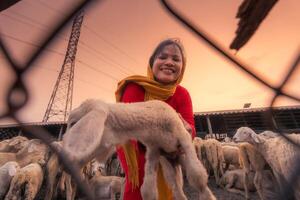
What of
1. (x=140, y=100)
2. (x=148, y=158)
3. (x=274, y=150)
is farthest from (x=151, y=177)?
(x=274, y=150)

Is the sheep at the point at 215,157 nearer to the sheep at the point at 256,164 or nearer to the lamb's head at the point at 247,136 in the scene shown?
the sheep at the point at 256,164

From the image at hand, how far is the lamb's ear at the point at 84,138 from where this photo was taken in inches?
22.3

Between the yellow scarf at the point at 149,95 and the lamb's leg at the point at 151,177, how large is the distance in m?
0.10

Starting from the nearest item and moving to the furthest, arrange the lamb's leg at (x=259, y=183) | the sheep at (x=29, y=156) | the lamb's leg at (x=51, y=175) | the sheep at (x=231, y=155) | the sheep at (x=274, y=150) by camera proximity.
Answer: the sheep at (x=274, y=150)
the lamb's leg at (x=259, y=183)
the lamb's leg at (x=51, y=175)
the sheep at (x=29, y=156)
the sheep at (x=231, y=155)

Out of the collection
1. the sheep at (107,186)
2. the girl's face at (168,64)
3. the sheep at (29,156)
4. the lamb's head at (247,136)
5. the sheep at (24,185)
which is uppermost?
the girl's face at (168,64)

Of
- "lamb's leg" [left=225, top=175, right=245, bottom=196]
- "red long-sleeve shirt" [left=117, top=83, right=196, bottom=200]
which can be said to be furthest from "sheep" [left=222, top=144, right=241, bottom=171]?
"red long-sleeve shirt" [left=117, top=83, right=196, bottom=200]

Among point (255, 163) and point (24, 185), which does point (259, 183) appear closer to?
point (255, 163)

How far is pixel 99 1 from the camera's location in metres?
0.54

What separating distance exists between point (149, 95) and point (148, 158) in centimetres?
41

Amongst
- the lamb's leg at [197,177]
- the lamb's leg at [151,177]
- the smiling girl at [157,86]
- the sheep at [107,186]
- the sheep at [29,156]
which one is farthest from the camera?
the sheep at [107,186]

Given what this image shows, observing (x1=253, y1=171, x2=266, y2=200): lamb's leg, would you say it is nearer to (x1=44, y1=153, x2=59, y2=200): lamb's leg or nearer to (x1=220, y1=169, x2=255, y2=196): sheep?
(x1=220, y1=169, x2=255, y2=196): sheep

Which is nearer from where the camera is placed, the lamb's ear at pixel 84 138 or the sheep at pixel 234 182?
the lamb's ear at pixel 84 138

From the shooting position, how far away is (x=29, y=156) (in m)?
5.02

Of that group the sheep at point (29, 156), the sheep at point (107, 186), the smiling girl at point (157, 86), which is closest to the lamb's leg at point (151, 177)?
the smiling girl at point (157, 86)
